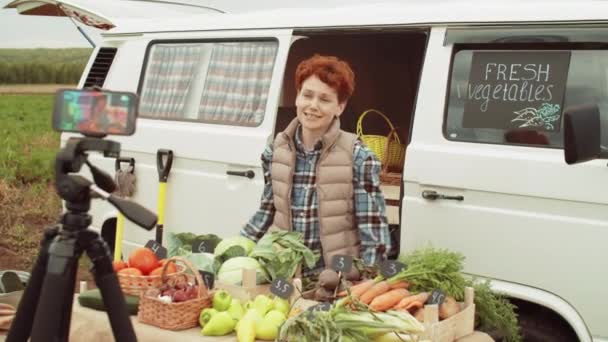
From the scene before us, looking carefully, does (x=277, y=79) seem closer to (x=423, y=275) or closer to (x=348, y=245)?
(x=348, y=245)

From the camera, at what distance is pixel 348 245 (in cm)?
472

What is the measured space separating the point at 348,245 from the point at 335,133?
1.84 ft

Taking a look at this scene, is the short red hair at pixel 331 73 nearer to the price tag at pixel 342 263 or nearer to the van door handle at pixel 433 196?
the van door handle at pixel 433 196

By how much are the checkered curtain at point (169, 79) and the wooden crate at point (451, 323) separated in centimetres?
302

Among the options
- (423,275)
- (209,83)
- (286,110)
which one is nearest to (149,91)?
(209,83)

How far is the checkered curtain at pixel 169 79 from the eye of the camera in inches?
256

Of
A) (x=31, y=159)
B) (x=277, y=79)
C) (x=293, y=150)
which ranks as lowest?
(x=31, y=159)

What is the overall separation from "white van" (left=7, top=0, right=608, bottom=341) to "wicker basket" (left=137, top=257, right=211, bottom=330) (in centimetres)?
148

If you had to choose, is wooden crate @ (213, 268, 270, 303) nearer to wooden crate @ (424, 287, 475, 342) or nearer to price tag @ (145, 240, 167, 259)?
price tag @ (145, 240, 167, 259)

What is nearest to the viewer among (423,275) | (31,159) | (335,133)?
(423,275)

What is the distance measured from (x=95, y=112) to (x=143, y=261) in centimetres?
143

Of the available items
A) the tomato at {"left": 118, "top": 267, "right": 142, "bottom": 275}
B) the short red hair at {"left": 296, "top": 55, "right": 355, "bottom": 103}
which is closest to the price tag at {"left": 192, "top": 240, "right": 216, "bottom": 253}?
the tomato at {"left": 118, "top": 267, "right": 142, "bottom": 275}

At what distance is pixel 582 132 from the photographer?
13.4ft

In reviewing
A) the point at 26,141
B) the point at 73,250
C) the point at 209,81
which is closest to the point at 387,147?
the point at 209,81
